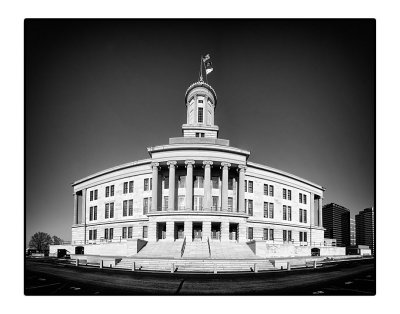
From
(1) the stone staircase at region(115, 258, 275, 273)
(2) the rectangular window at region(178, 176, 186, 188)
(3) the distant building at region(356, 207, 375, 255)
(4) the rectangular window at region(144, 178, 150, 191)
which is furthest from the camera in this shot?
(4) the rectangular window at region(144, 178, 150, 191)

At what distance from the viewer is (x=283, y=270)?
23531 millimetres

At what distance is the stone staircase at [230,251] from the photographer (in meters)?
28.5

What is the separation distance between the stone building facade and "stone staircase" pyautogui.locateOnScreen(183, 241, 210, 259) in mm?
1697

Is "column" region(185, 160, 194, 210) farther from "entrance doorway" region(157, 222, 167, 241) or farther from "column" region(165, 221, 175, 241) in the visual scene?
"entrance doorway" region(157, 222, 167, 241)

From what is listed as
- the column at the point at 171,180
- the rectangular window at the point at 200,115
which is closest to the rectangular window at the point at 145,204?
the column at the point at 171,180

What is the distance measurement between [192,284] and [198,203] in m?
20.3

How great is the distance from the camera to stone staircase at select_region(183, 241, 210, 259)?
27984mm

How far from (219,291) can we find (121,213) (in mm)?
28835

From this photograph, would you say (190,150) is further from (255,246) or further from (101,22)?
(101,22)

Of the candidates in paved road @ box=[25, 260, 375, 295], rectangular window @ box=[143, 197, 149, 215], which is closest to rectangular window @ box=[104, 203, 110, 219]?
rectangular window @ box=[143, 197, 149, 215]

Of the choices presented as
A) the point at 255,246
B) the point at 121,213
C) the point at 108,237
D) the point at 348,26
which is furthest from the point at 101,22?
the point at 108,237

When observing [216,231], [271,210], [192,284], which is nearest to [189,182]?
[216,231]

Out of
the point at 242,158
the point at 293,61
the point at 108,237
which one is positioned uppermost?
the point at 293,61

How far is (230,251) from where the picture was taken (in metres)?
30.0
